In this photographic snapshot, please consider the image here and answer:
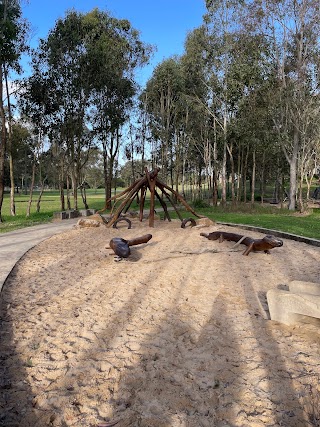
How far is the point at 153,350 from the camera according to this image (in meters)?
3.30

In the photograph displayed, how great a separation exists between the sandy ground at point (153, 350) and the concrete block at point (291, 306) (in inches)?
5.2

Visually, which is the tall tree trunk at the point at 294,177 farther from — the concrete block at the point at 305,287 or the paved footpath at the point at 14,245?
the concrete block at the point at 305,287

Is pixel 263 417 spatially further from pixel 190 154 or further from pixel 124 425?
pixel 190 154

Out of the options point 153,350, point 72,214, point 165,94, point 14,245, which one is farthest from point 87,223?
point 165,94

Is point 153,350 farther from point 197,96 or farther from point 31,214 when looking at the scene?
point 197,96

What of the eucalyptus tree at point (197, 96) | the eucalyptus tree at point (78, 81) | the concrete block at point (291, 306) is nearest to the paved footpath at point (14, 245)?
the concrete block at point (291, 306)

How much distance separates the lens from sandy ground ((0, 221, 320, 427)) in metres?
2.47

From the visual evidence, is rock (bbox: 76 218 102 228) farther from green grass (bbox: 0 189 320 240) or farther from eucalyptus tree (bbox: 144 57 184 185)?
eucalyptus tree (bbox: 144 57 184 185)

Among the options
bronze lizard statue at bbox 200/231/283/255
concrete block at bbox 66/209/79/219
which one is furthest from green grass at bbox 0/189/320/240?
bronze lizard statue at bbox 200/231/283/255

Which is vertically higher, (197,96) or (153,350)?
(197,96)

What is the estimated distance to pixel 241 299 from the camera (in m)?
4.71

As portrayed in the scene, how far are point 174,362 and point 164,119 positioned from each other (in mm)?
28086

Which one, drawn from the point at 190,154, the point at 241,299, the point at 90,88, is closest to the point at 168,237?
the point at 241,299

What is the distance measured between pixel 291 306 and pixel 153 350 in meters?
1.66
